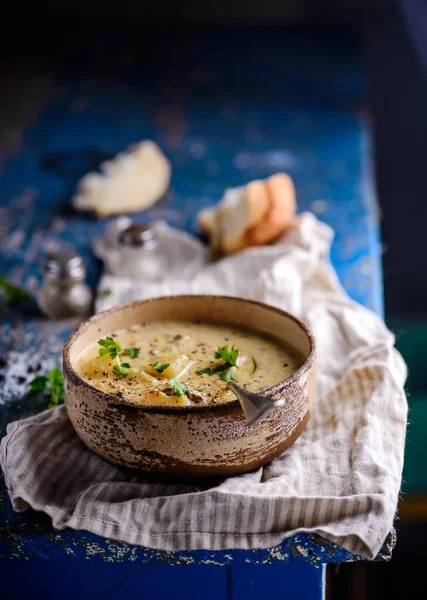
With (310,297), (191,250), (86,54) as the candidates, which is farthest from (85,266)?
(86,54)

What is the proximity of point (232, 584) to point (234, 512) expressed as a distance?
157mm

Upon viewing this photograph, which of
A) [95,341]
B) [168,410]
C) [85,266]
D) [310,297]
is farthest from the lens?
[85,266]

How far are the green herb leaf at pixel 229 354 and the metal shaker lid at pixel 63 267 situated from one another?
0.65 m

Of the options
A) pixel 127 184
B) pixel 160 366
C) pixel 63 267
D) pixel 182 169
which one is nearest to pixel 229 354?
pixel 160 366

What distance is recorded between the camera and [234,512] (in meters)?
1.20

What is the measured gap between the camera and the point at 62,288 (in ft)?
6.42

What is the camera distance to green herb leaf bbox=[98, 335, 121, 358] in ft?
4.57

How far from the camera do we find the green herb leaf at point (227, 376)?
1331 millimetres

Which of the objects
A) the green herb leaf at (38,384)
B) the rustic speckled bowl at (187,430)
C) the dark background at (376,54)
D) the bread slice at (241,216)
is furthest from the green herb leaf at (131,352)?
the dark background at (376,54)

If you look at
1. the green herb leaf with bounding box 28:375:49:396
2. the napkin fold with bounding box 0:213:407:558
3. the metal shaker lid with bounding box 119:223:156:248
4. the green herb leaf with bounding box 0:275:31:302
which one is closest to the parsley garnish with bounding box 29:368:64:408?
the green herb leaf with bounding box 28:375:49:396

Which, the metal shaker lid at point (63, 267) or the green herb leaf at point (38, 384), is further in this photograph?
the metal shaker lid at point (63, 267)

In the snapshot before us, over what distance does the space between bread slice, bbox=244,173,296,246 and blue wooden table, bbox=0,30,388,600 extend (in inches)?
7.2

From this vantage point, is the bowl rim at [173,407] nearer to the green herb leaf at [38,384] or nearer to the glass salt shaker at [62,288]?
the green herb leaf at [38,384]

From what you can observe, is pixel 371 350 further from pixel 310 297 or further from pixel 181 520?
pixel 181 520
